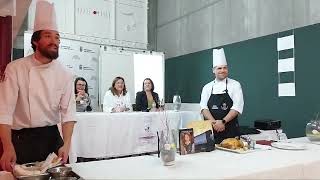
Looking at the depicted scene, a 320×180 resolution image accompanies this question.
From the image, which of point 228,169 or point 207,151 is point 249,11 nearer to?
point 207,151

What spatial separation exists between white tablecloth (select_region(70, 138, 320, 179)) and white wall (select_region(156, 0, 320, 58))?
7.58 ft

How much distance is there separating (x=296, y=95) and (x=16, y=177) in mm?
2894

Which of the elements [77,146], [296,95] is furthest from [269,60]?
[77,146]

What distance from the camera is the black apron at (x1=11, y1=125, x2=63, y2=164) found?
1344 mm

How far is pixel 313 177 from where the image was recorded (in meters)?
1.18

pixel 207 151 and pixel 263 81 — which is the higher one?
pixel 263 81

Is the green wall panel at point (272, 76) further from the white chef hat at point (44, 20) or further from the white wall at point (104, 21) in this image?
the white chef hat at point (44, 20)

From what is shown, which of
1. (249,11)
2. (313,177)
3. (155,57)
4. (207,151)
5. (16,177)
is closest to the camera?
(16,177)

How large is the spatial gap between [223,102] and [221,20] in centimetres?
202

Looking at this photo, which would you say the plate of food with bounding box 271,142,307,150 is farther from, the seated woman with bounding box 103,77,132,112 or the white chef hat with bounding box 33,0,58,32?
the seated woman with bounding box 103,77,132,112

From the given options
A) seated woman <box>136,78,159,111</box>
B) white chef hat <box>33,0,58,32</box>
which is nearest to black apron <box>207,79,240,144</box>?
seated woman <box>136,78,159,111</box>

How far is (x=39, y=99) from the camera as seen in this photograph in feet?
4.51

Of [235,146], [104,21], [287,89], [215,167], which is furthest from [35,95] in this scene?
[104,21]

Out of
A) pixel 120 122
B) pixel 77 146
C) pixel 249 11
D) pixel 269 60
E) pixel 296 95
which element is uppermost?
pixel 249 11
